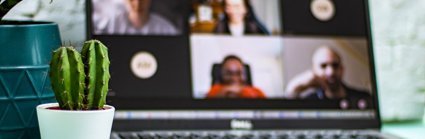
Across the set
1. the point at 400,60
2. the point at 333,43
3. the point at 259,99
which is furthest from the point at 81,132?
the point at 400,60

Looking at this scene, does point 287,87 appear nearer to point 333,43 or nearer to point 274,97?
point 274,97

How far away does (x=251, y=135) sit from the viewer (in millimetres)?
690

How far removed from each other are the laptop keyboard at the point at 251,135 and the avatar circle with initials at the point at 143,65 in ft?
0.35

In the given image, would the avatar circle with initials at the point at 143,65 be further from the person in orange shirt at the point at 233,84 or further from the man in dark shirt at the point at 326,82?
the man in dark shirt at the point at 326,82

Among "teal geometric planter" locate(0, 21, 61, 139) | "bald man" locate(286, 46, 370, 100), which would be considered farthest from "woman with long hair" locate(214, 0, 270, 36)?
"teal geometric planter" locate(0, 21, 61, 139)

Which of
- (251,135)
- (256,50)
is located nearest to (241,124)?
(251,135)

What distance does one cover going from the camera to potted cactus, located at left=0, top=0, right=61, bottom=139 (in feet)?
1.47

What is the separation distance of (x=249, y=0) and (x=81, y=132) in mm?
466

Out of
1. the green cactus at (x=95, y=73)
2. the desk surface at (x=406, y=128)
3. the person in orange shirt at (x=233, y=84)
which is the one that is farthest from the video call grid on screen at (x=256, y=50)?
the green cactus at (x=95, y=73)

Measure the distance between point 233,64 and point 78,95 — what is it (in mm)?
391

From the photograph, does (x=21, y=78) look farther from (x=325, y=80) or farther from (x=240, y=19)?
(x=325, y=80)

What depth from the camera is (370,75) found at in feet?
2.65

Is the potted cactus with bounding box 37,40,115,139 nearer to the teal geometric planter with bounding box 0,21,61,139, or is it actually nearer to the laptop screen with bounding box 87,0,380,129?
the teal geometric planter with bounding box 0,21,61,139

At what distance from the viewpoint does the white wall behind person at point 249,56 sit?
73 centimetres
